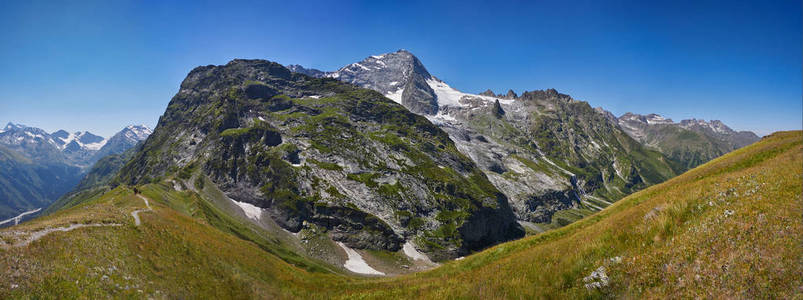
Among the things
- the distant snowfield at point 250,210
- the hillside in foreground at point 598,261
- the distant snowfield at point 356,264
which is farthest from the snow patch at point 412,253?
the hillside in foreground at point 598,261

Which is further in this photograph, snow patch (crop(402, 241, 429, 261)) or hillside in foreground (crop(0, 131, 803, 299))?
snow patch (crop(402, 241, 429, 261))

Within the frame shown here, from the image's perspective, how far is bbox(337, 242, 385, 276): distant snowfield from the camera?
5087 inches

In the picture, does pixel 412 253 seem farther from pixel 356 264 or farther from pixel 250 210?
pixel 250 210

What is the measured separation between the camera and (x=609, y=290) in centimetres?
772

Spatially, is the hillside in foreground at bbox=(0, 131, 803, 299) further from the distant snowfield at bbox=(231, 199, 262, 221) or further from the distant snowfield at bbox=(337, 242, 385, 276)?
the distant snowfield at bbox=(231, 199, 262, 221)

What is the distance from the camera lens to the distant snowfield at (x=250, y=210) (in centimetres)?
15275

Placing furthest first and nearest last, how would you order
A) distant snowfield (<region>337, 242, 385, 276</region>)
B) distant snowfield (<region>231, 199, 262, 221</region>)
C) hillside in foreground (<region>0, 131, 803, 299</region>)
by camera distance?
1. distant snowfield (<region>231, 199, 262, 221</region>)
2. distant snowfield (<region>337, 242, 385, 276</region>)
3. hillside in foreground (<region>0, 131, 803, 299</region>)

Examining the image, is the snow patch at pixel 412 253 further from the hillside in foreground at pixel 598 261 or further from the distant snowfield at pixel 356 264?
the hillside in foreground at pixel 598 261

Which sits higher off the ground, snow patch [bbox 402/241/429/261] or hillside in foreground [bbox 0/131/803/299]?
hillside in foreground [bbox 0/131/803/299]

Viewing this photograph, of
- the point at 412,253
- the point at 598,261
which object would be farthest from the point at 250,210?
the point at 598,261

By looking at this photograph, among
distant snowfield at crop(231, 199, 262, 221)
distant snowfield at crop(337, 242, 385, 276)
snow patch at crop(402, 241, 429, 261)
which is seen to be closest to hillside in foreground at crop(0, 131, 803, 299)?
distant snowfield at crop(337, 242, 385, 276)

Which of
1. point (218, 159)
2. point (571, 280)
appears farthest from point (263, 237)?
point (571, 280)

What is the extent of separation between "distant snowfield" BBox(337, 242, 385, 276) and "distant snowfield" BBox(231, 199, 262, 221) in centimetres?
4709

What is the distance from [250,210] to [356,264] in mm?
66387
